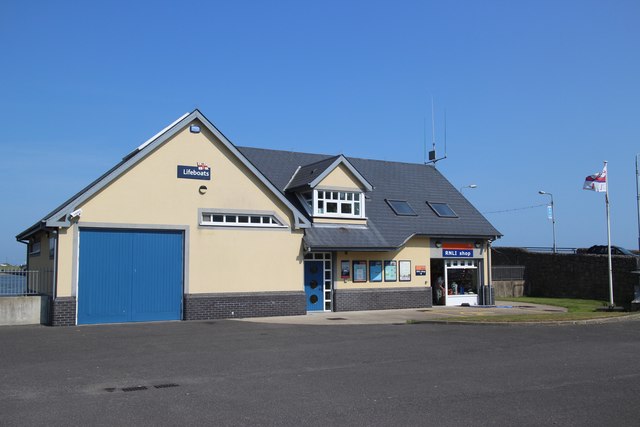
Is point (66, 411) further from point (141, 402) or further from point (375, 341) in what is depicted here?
point (375, 341)

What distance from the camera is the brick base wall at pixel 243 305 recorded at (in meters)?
21.4

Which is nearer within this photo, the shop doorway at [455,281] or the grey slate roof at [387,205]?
the grey slate roof at [387,205]

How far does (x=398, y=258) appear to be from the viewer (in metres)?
26.4

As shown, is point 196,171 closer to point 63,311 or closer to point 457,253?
point 63,311

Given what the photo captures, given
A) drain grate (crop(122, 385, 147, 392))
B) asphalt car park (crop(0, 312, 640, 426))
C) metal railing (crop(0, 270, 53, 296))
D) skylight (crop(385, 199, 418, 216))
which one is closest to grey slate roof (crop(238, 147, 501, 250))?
skylight (crop(385, 199, 418, 216))

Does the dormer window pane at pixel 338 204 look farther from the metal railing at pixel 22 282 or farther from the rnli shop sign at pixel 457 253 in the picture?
the metal railing at pixel 22 282

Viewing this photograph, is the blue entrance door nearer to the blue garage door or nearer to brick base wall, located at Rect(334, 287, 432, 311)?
brick base wall, located at Rect(334, 287, 432, 311)

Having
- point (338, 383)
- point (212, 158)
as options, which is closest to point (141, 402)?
point (338, 383)

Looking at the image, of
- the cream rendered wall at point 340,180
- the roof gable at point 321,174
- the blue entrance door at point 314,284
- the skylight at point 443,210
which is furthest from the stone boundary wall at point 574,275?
the blue entrance door at point 314,284

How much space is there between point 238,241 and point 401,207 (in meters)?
9.02

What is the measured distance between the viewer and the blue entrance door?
24.8 metres

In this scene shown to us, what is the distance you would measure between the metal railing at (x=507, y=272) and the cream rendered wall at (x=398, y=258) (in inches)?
433

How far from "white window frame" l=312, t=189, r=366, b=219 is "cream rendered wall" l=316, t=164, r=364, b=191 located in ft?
0.62

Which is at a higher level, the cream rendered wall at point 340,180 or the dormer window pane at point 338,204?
the cream rendered wall at point 340,180
